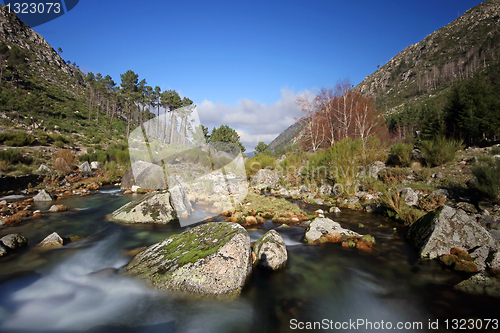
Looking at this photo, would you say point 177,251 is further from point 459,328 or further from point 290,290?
point 459,328

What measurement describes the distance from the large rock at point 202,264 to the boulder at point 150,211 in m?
2.94

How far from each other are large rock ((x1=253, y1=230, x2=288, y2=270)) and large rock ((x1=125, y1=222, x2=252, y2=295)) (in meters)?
0.56

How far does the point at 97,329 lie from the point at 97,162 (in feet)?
65.6

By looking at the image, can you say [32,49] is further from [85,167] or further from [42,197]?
[42,197]

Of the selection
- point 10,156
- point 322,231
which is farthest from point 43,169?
point 322,231

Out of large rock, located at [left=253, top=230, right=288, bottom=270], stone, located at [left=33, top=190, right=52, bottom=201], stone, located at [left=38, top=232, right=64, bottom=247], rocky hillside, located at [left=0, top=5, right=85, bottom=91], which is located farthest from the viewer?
Answer: rocky hillside, located at [left=0, top=5, right=85, bottom=91]

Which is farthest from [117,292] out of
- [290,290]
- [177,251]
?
[290,290]

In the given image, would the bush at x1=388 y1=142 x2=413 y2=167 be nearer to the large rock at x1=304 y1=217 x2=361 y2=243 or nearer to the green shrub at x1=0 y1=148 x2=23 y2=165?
the large rock at x1=304 y1=217 x2=361 y2=243

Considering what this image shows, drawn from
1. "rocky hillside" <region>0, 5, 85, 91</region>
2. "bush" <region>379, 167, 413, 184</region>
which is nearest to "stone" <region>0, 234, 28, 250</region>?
"bush" <region>379, 167, 413, 184</region>

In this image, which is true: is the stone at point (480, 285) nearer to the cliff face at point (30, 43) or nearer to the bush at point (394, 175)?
the bush at point (394, 175)

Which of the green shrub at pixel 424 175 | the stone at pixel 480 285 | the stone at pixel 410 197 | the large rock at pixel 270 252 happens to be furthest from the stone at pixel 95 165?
the green shrub at pixel 424 175

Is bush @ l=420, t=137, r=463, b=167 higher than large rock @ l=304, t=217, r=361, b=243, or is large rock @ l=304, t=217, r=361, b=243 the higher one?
bush @ l=420, t=137, r=463, b=167

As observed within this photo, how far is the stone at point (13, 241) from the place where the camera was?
4852 mm

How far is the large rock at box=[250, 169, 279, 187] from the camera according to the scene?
17.2 m
